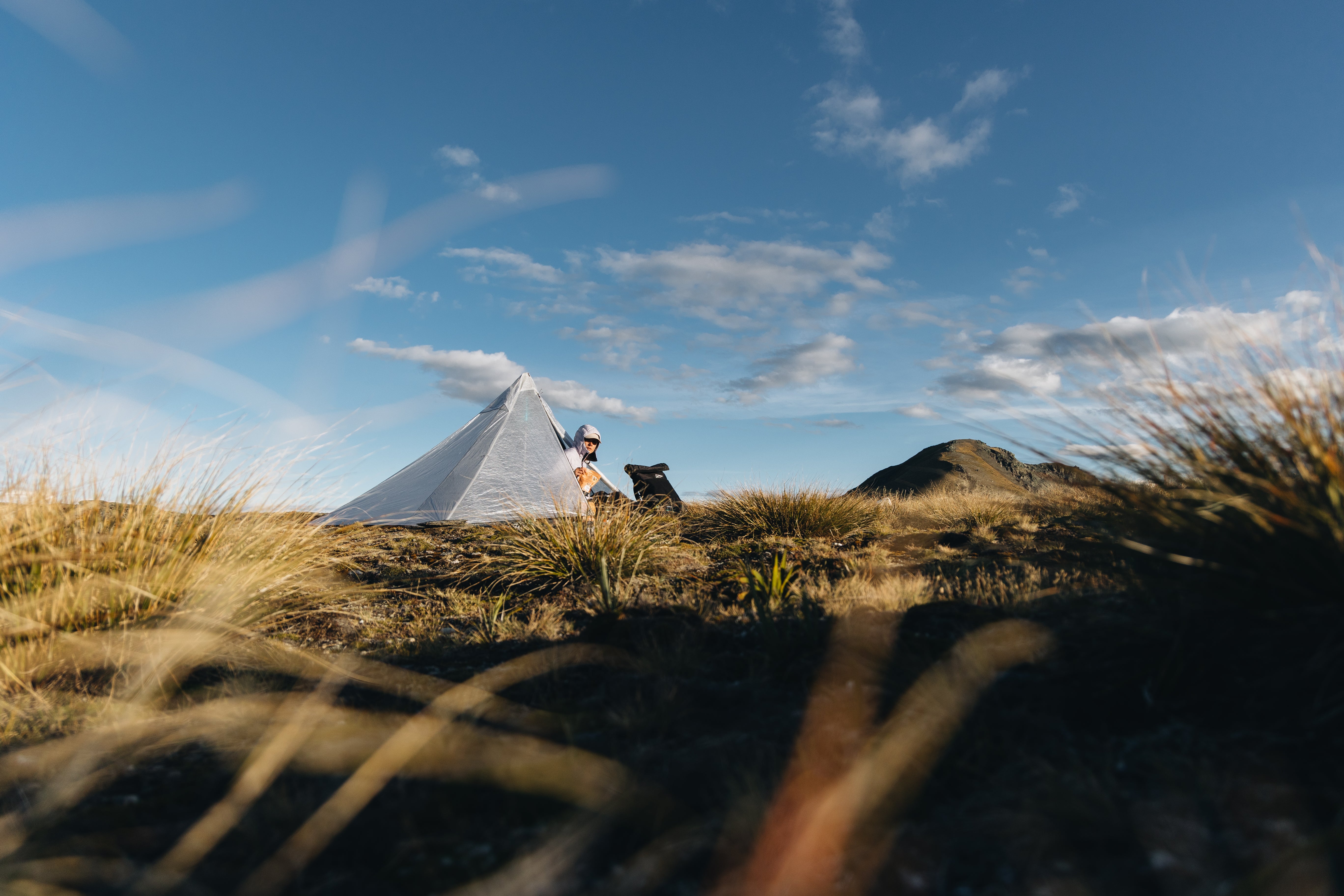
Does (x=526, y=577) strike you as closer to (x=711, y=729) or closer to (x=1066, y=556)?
(x=711, y=729)

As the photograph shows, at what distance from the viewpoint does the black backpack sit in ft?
28.6

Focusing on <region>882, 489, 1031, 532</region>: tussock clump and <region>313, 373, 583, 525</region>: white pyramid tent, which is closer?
<region>882, 489, 1031, 532</region>: tussock clump

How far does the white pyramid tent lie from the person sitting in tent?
15 centimetres

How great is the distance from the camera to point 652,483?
344 inches

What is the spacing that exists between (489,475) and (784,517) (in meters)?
4.18

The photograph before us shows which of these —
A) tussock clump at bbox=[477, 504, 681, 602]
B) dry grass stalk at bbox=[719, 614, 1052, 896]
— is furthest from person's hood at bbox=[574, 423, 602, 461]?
dry grass stalk at bbox=[719, 614, 1052, 896]

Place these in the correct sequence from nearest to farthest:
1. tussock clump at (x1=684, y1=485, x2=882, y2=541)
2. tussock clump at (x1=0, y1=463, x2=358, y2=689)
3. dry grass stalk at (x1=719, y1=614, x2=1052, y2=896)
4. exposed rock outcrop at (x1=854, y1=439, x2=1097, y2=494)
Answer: dry grass stalk at (x1=719, y1=614, x2=1052, y2=896) < tussock clump at (x1=0, y1=463, x2=358, y2=689) < tussock clump at (x1=684, y1=485, x2=882, y2=541) < exposed rock outcrop at (x1=854, y1=439, x2=1097, y2=494)

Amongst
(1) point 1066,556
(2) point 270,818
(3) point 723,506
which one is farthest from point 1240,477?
(3) point 723,506

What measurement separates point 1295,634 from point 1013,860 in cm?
131

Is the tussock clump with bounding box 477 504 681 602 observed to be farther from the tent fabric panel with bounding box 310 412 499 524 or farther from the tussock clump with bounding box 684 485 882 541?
the tent fabric panel with bounding box 310 412 499 524

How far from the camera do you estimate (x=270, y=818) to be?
1.84 meters

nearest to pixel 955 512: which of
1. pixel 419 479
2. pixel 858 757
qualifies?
pixel 858 757

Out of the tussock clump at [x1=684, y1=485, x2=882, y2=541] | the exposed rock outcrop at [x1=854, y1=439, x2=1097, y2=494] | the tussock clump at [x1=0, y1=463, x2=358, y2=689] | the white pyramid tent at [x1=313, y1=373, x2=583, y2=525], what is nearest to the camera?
the tussock clump at [x1=0, y1=463, x2=358, y2=689]

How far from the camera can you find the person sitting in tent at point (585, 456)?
30.2ft
